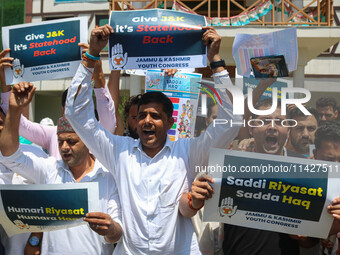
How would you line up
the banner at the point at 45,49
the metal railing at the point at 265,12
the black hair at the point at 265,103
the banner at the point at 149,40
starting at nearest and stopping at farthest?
the black hair at the point at 265,103, the banner at the point at 149,40, the banner at the point at 45,49, the metal railing at the point at 265,12

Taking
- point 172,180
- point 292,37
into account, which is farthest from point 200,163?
point 292,37

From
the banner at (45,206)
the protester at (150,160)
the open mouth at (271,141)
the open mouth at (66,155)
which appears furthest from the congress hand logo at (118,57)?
the open mouth at (271,141)

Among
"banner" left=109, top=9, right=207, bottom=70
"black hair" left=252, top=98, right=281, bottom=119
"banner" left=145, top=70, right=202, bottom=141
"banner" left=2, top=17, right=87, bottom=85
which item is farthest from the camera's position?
"banner" left=145, top=70, right=202, bottom=141

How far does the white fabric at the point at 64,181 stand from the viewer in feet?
8.66

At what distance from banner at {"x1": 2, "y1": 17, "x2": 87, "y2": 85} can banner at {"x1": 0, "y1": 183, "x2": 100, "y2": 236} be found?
0.81m

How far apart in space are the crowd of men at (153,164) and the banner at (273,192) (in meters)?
0.08

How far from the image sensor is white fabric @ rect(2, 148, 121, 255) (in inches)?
104

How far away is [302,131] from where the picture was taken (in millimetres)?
2514

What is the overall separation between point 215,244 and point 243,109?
884 mm

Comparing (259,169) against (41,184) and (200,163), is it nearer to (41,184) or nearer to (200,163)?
(200,163)

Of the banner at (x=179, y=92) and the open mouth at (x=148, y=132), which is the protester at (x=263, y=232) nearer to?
the open mouth at (x=148, y=132)

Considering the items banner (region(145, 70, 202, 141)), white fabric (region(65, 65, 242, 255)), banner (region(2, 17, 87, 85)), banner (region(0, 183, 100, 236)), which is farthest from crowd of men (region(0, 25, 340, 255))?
banner (region(145, 70, 202, 141))

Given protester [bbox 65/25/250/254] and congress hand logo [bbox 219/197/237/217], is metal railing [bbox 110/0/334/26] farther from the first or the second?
congress hand logo [bbox 219/197/237/217]

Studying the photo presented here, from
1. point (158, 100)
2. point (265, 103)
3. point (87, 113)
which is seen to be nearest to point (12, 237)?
point (87, 113)
